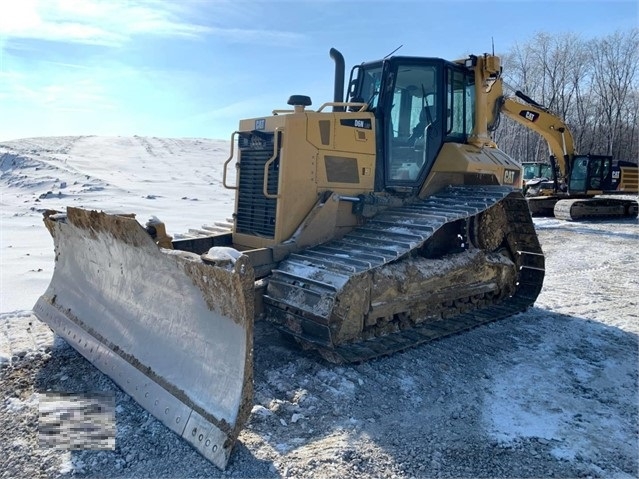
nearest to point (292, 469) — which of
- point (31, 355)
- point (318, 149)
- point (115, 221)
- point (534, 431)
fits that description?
point (534, 431)

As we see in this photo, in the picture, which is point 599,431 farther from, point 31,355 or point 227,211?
point 227,211

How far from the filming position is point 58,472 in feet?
9.27

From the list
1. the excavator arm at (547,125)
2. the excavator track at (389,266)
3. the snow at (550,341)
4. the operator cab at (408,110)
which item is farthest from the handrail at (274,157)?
the excavator arm at (547,125)

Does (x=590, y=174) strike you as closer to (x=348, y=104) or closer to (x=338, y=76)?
(x=338, y=76)

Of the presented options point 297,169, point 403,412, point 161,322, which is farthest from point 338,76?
point 403,412

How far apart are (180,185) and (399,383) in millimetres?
19397

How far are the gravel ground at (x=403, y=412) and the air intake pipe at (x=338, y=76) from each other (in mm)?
2719

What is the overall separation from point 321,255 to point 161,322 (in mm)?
1544

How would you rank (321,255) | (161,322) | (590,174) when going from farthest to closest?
1. (590,174)
2. (321,255)
3. (161,322)

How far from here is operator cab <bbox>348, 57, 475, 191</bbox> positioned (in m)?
5.61

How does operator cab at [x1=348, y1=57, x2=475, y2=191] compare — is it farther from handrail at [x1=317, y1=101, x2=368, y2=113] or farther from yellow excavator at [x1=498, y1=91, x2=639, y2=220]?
yellow excavator at [x1=498, y1=91, x2=639, y2=220]

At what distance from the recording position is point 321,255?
475cm

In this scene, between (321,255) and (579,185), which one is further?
(579,185)

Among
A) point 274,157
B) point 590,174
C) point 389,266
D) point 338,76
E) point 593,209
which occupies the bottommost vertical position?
point 389,266
